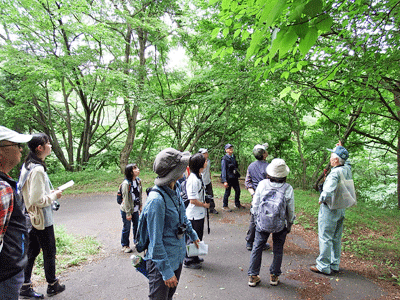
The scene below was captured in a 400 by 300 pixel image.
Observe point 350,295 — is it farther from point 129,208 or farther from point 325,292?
point 129,208

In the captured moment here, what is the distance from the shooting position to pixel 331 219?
3.70 metres

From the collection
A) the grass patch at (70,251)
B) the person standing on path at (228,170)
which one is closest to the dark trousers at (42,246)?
the grass patch at (70,251)

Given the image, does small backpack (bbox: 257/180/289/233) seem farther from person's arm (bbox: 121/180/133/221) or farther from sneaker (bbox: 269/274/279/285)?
person's arm (bbox: 121/180/133/221)

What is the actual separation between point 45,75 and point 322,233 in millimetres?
11455

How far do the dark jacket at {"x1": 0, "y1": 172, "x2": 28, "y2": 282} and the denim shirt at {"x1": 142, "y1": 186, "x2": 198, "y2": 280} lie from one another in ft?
3.07

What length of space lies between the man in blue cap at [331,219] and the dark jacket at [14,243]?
12.6 feet

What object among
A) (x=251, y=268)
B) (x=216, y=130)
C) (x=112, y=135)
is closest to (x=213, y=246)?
(x=251, y=268)

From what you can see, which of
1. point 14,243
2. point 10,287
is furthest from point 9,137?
point 10,287

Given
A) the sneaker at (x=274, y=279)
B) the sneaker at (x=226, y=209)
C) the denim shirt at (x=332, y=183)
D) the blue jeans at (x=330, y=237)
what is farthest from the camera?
the sneaker at (x=226, y=209)

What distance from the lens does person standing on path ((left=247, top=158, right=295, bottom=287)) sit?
127 inches

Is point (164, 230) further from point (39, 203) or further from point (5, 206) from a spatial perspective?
point (39, 203)

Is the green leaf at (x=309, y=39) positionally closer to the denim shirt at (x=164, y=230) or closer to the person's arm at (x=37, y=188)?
the denim shirt at (x=164, y=230)

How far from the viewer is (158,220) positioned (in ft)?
6.57

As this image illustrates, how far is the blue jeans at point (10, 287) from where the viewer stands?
163cm
